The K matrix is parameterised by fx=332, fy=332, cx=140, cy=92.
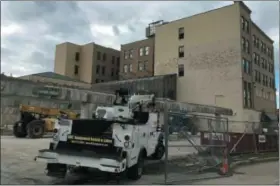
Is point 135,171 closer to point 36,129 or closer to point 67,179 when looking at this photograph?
point 67,179

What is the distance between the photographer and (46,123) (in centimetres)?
2611

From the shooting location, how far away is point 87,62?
76.1 meters

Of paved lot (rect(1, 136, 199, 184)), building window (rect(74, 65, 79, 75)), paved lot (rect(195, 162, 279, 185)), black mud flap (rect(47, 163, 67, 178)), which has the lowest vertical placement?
paved lot (rect(195, 162, 279, 185))

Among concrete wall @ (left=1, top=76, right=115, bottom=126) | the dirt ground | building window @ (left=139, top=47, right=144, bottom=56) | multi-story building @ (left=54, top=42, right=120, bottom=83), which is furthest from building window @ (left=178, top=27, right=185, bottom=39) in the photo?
the dirt ground

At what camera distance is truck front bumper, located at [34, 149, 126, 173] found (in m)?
8.48

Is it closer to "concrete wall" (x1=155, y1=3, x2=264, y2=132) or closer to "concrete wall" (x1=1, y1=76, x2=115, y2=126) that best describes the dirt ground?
"concrete wall" (x1=1, y1=76, x2=115, y2=126)

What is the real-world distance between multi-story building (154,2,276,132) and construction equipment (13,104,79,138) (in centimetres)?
2670

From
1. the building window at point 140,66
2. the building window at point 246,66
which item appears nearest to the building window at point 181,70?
the building window at point 246,66

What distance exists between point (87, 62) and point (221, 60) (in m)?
37.4

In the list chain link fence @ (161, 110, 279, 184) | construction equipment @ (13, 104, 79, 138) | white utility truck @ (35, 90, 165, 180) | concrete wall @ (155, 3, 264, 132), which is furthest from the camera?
concrete wall @ (155, 3, 264, 132)

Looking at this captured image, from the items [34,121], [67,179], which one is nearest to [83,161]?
[67,179]

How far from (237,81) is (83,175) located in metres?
38.1

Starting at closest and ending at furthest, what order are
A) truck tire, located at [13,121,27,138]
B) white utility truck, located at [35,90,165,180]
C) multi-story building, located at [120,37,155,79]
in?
1. white utility truck, located at [35,90,165,180]
2. truck tire, located at [13,121,27,138]
3. multi-story building, located at [120,37,155,79]

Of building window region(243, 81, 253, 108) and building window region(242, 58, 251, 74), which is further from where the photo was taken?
building window region(242, 58, 251, 74)
